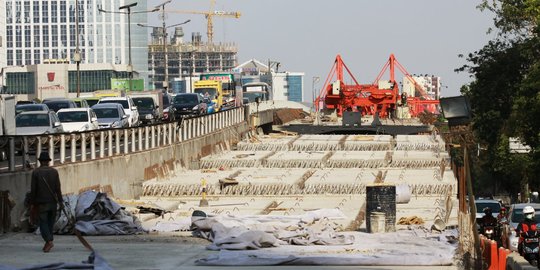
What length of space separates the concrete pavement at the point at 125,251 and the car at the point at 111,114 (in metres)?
27.7

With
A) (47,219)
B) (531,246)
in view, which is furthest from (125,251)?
(531,246)

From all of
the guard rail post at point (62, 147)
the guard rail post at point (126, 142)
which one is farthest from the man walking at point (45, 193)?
the guard rail post at point (126, 142)

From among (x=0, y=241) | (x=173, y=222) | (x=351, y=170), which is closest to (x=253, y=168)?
(x=351, y=170)

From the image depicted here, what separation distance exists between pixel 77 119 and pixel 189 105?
2293 centimetres

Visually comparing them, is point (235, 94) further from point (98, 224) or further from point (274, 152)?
point (98, 224)

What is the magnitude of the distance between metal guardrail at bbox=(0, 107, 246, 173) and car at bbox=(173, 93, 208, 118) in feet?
41.2

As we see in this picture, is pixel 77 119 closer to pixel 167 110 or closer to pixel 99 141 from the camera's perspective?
pixel 99 141

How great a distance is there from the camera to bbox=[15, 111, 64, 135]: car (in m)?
42.5

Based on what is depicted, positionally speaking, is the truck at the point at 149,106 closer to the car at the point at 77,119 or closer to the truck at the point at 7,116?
the car at the point at 77,119

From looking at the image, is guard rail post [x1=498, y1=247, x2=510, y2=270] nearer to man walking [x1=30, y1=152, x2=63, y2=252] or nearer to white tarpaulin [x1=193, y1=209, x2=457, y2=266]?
white tarpaulin [x1=193, y1=209, x2=457, y2=266]

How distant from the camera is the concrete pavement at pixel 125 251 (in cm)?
1927

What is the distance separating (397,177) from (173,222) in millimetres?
15723

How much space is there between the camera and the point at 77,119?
156 ft

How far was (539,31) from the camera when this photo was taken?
2191 inches
